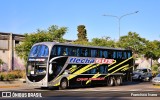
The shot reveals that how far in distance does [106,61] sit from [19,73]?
31.7 feet

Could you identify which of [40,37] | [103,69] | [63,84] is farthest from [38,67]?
[40,37]

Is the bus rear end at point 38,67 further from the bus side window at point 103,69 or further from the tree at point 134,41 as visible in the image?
the tree at point 134,41

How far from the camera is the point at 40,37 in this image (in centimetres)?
4494

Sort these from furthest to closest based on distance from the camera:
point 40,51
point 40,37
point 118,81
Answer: point 40,37, point 118,81, point 40,51

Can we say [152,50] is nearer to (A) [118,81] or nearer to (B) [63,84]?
(A) [118,81]

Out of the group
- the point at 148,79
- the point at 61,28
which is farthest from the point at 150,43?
the point at 61,28

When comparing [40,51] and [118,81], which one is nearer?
[40,51]

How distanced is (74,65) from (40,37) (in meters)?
12.8

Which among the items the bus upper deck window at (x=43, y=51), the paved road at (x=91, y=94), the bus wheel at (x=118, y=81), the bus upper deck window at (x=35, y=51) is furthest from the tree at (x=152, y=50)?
the bus upper deck window at (x=43, y=51)

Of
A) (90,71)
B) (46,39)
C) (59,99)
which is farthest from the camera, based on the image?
(46,39)

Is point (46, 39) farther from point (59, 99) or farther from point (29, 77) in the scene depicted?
point (59, 99)

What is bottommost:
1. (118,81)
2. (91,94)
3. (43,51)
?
(91,94)

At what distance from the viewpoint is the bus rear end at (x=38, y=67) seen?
100 ft

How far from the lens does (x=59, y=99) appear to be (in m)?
21.0
